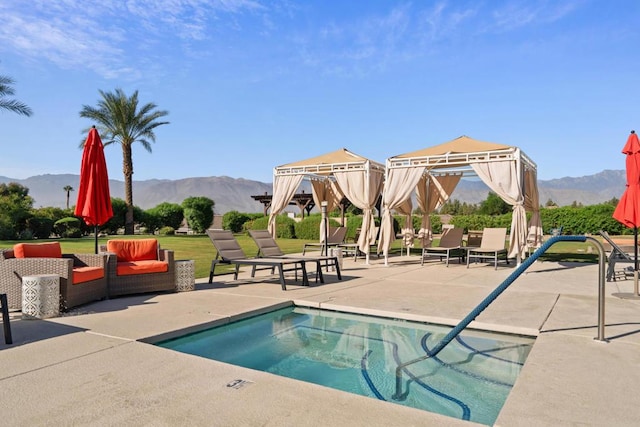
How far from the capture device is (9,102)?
17.8m

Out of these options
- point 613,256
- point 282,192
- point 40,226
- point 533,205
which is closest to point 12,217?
point 40,226

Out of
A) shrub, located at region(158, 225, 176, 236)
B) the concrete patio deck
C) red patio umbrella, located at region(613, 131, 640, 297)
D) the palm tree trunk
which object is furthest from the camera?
shrub, located at region(158, 225, 176, 236)

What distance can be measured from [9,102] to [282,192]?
43.5 ft

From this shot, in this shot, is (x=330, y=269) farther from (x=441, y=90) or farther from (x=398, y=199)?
(x=441, y=90)

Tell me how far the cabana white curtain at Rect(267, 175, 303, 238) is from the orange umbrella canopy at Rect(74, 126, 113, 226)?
6.40 metres

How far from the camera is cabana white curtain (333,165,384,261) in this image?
11.6 meters

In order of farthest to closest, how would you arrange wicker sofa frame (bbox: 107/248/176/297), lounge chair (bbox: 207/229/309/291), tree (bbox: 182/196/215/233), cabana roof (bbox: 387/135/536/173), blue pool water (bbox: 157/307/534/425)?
tree (bbox: 182/196/215/233) → cabana roof (bbox: 387/135/536/173) → lounge chair (bbox: 207/229/309/291) → wicker sofa frame (bbox: 107/248/176/297) → blue pool water (bbox: 157/307/534/425)

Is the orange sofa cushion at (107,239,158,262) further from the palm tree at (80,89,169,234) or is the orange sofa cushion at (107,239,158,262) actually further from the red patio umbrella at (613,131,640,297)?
the palm tree at (80,89,169,234)

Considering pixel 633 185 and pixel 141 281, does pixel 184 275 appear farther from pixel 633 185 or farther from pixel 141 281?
pixel 633 185

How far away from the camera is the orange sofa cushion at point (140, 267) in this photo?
6113mm

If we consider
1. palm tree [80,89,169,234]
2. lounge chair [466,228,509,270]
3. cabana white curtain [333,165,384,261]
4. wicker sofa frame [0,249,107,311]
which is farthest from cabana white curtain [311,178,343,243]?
palm tree [80,89,169,234]

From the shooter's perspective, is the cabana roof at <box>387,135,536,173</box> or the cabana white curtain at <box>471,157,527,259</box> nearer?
the cabana white curtain at <box>471,157,527,259</box>

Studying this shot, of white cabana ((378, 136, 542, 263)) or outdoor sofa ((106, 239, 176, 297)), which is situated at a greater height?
white cabana ((378, 136, 542, 263))

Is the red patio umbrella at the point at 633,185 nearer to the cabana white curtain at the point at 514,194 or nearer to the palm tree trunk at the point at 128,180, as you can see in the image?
the cabana white curtain at the point at 514,194
